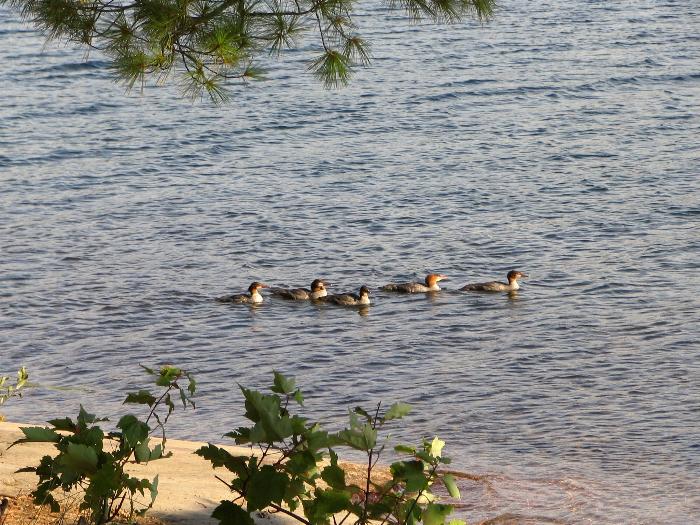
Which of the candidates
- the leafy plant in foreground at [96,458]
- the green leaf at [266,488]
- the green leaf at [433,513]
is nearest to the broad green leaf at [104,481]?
the leafy plant in foreground at [96,458]

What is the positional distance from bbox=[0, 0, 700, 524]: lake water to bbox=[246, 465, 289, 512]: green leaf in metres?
3.81

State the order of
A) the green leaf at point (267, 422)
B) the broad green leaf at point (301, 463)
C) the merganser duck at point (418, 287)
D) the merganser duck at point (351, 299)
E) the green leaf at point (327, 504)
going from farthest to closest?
the merganser duck at point (418, 287), the merganser duck at point (351, 299), the green leaf at point (327, 504), the broad green leaf at point (301, 463), the green leaf at point (267, 422)

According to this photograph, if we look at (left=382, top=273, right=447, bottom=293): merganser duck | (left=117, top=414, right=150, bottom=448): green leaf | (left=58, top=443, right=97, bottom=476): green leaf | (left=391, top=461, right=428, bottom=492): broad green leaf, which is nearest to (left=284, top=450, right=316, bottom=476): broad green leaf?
(left=391, top=461, right=428, bottom=492): broad green leaf

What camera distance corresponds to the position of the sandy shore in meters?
7.23

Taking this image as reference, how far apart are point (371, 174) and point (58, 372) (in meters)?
9.17

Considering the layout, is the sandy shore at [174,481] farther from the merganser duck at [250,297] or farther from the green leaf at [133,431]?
the merganser duck at [250,297]

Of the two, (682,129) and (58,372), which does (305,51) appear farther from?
(58,372)

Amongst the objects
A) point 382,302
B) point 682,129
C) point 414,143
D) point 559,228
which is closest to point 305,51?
point 414,143

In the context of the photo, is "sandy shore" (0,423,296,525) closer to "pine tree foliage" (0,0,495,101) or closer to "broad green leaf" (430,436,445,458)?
"broad green leaf" (430,436,445,458)

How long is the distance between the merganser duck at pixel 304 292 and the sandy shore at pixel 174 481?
5714mm

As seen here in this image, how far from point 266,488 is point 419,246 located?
40.1ft

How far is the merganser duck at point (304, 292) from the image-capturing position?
1537 centimetres

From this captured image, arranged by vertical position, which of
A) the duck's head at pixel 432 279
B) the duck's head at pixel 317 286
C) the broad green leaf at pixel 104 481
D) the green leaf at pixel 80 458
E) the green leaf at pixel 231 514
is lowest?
the duck's head at pixel 432 279

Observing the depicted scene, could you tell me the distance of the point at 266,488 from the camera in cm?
552
